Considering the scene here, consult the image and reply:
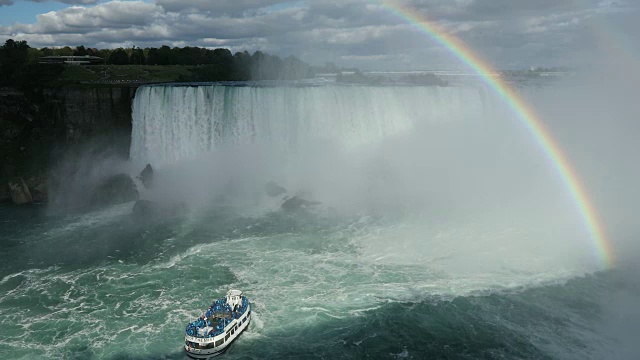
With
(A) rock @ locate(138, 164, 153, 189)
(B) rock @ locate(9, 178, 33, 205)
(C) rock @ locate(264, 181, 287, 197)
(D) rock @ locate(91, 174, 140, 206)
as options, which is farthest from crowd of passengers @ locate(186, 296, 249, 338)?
(B) rock @ locate(9, 178, 33, 205)

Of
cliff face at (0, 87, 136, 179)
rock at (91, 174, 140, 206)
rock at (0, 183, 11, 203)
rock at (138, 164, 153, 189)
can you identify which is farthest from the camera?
cliff face at (0, 87, 136, 179)

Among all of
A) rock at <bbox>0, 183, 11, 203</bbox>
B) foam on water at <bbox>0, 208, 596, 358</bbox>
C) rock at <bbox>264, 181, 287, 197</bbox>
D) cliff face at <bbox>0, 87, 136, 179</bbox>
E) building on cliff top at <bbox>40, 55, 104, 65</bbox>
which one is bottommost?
rock at <bbox>0, 183, 11, 203</bbox>

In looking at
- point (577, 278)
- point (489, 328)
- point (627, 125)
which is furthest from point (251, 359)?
point (627, 125)

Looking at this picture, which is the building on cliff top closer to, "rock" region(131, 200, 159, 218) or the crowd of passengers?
"rock" region(131, 200, 159, 218)

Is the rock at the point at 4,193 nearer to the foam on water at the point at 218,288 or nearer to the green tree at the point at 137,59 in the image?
the foam on water at the point at 218,288

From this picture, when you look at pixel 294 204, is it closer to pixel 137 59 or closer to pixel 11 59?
pixel 11 59

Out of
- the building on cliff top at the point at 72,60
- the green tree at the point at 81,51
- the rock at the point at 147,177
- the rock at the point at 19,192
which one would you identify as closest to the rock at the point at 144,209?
the rock at the point at 147,177
